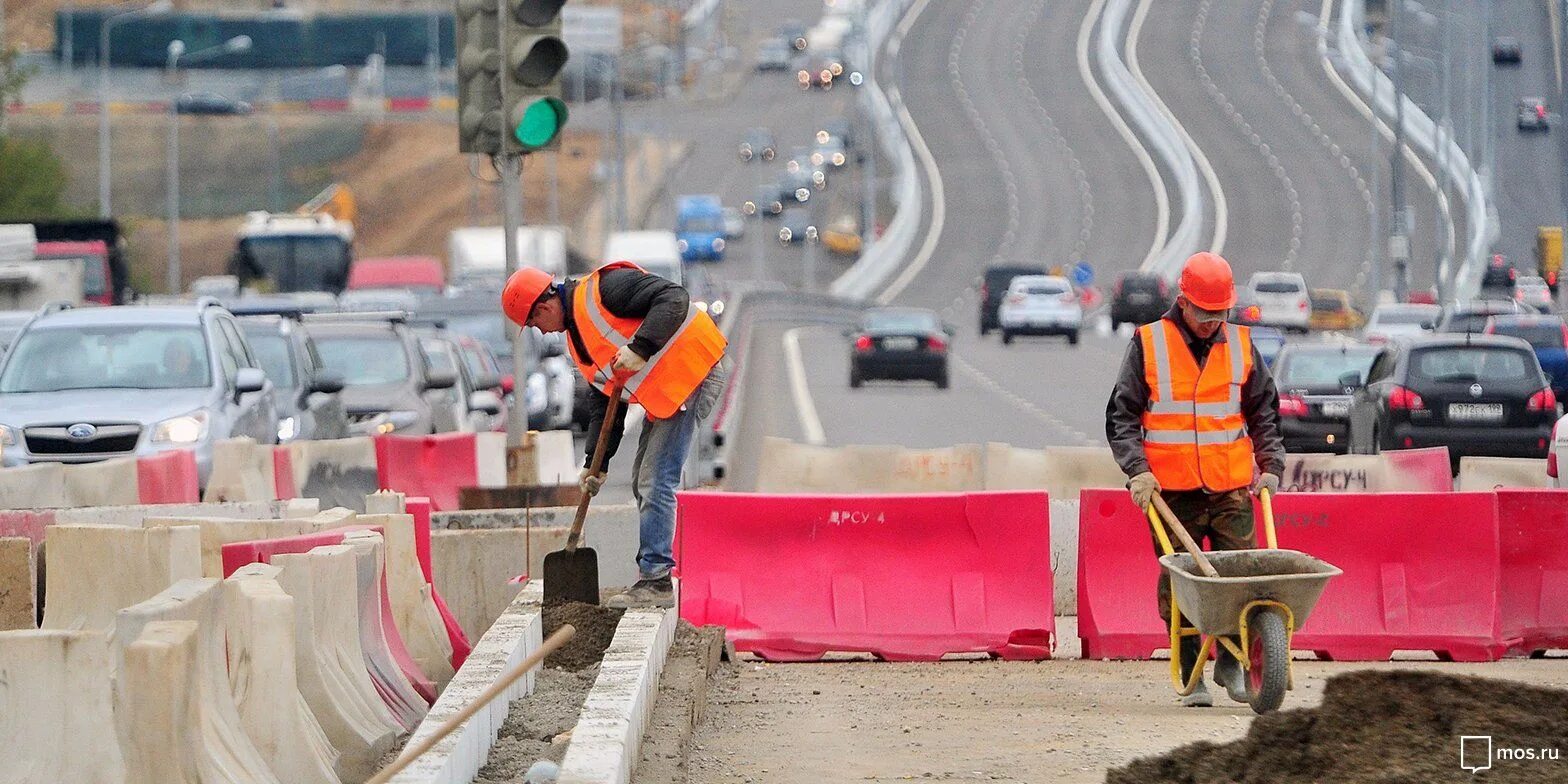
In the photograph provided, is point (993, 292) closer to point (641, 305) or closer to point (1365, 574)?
point (1365, 574)

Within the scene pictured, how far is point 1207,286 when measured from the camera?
9.41 metres

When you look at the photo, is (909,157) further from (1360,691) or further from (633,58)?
(1360,691)

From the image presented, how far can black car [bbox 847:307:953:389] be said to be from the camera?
4388 centimetres

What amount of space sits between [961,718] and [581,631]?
5.19 ft

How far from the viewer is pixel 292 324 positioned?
2245cm

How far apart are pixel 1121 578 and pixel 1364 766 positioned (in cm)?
447

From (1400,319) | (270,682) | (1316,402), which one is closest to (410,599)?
(270,682)

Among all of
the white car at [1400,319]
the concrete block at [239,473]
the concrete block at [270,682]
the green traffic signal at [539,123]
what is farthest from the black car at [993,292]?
the concrete block at [270,682]

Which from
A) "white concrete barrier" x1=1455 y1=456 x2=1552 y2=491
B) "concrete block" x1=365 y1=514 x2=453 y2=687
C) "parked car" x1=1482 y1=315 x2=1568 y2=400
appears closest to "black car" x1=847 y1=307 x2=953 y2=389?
"parked car" x1=1482 y1=315 x2=1568 y2=400

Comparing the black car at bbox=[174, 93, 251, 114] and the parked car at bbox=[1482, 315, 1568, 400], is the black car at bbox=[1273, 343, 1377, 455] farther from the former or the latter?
the black car at bbox=[174, 93, 251, 114]

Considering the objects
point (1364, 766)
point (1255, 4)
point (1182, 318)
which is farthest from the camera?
point (1255, 4)

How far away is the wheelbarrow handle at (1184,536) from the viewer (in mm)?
9008

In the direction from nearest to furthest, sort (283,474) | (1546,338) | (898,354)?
(283,474), (1546,338), (898,354)

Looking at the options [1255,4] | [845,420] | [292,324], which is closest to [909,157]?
[1255,4]
